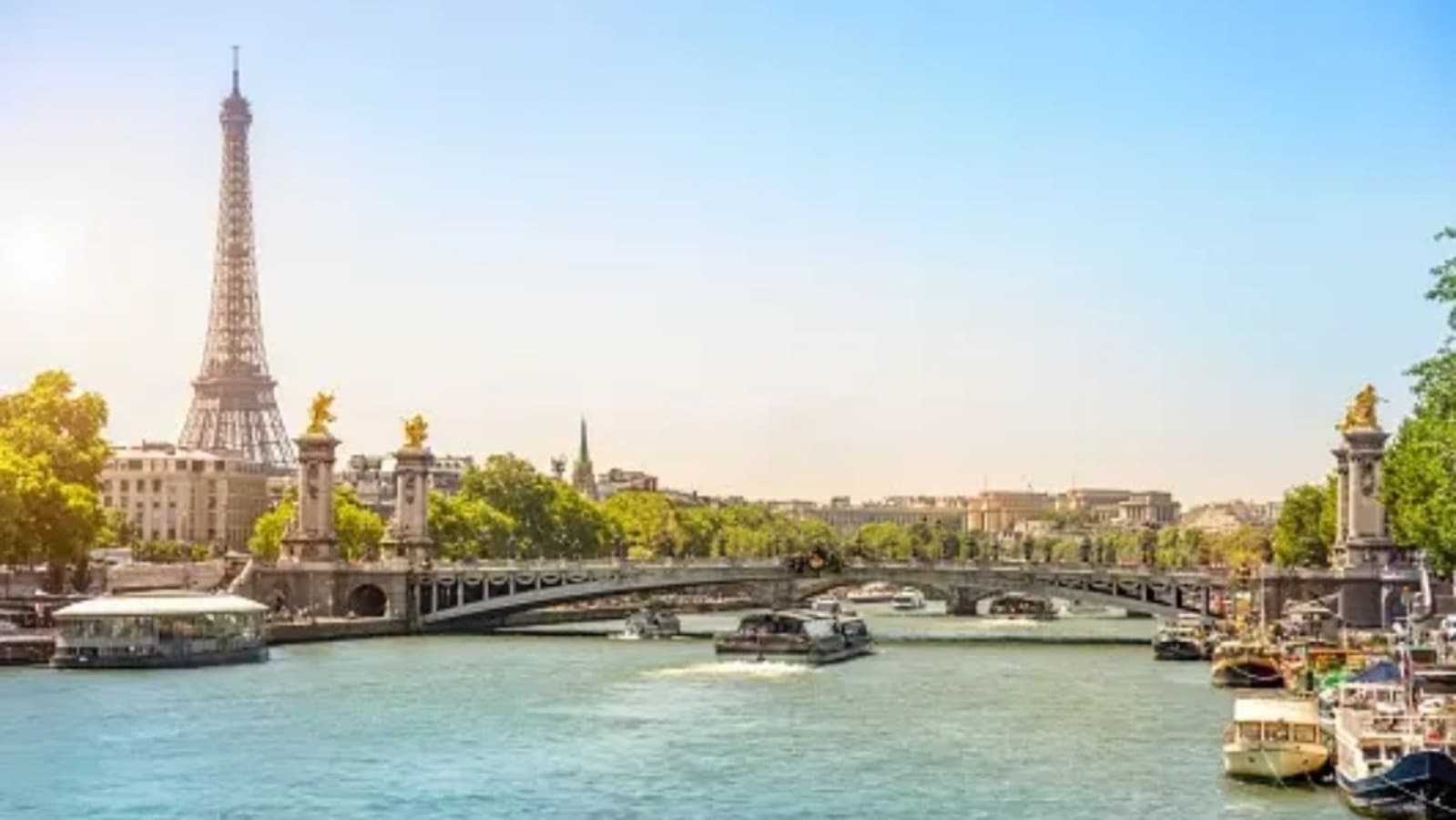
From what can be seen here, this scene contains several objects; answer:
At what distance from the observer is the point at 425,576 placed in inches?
2985

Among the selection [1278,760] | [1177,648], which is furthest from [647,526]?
[1278,760]

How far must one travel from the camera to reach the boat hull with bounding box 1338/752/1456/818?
Result: 93.0 feet

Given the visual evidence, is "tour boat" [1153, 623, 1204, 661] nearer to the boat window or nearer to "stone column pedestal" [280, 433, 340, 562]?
the boat window

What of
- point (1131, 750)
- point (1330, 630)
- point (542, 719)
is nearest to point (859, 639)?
point (1330, 630)

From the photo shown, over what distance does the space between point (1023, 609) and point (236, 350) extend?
4304cm

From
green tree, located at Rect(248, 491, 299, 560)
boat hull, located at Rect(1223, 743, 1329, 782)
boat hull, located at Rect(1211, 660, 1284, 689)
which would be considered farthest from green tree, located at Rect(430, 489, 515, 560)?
boat hull, located at Rect(1223, 743, 1329, 782)

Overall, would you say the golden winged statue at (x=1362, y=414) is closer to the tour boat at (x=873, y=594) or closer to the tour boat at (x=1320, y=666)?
the tour boat at (x=1320, y=666)

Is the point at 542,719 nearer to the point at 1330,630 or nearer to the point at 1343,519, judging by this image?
the point at 1330,630

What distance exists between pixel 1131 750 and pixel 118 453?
9764 cm

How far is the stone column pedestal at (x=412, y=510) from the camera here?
78.4m

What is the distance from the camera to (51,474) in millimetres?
66188

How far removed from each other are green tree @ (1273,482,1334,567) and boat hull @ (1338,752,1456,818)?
51573mm

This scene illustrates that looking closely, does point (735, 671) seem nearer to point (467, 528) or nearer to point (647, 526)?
point (467, 528)

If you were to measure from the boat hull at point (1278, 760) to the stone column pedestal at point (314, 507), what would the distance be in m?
46.8
